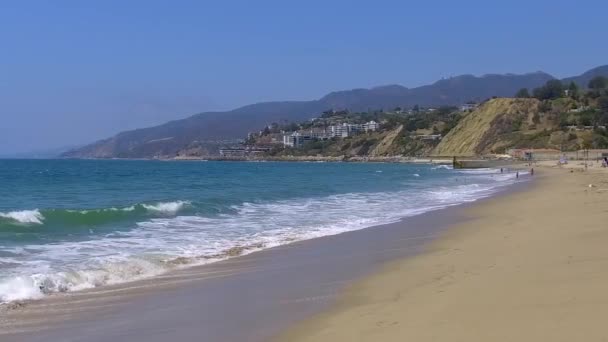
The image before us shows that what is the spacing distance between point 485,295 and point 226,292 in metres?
3.55

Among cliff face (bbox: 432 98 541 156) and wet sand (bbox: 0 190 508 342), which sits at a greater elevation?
cliff face (bbox: 432 98 541 156)

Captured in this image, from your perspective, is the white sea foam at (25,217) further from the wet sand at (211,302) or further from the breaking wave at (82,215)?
the wet sand at (211,302)

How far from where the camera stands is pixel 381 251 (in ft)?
43.2

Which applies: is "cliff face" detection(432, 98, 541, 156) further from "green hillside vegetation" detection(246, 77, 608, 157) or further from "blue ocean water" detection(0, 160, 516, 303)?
"blue ocean water" detection(0, 160, 516, 303)

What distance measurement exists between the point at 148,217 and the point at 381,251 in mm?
10018

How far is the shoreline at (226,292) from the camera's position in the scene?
7355mm

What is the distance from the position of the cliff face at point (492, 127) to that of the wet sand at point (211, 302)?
401 ft

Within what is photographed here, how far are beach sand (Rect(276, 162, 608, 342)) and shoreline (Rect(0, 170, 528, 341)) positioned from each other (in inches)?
17.0

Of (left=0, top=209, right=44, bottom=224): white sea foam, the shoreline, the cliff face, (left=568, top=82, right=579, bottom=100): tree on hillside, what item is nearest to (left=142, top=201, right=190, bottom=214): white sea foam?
(left=0, top=209, right=44, bottom=224): white sea foam

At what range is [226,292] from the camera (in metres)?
9.24

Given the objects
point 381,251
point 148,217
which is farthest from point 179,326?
point 148,217

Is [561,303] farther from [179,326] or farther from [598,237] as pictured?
[598,237]

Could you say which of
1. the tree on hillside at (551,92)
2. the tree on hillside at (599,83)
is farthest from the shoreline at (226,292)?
the tree on hillside at (599,83)

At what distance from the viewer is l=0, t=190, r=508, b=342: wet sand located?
702 centimetres
